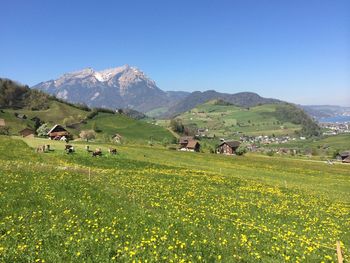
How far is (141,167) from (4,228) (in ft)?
127

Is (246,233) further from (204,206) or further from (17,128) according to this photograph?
(17,128)

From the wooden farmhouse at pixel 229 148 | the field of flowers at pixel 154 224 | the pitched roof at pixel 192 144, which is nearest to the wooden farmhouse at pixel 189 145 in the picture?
the pitched roof at pixel 192 144

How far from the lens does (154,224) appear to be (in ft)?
62.6

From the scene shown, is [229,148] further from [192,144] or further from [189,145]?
[189,145]

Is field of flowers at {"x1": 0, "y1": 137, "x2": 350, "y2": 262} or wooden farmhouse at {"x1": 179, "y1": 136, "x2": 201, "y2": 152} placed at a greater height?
field of flowers at {"x1": 0, "y1": 137, "x2": 350, "y2": 262}

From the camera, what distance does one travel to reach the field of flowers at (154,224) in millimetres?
14688

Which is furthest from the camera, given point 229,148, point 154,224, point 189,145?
point 189,145

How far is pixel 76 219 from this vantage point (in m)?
A: 18.9

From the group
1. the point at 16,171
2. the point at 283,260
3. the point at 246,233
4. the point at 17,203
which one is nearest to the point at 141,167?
the point at 16,171

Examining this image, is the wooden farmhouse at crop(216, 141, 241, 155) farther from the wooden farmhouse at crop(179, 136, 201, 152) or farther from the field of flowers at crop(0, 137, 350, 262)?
the field of flowers at crop(0, 137, 350, 262)

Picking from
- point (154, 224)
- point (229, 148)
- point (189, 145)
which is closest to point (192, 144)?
point (189, 145)

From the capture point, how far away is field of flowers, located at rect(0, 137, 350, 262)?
48.2 ft

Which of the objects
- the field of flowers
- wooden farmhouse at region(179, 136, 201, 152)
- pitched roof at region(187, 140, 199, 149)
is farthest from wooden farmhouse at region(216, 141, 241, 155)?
the field of flowers

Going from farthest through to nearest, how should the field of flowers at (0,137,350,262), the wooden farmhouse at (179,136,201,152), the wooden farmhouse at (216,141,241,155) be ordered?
the wooden farmhouse at (216,141,241,155), the wooden farmhouse at (179,136,201,152), the field of flowers at (0,137,350,262)
